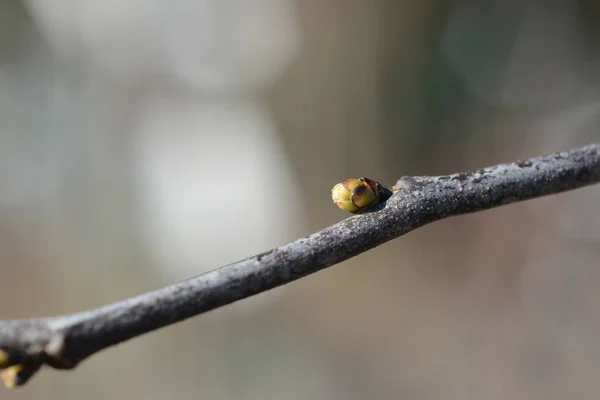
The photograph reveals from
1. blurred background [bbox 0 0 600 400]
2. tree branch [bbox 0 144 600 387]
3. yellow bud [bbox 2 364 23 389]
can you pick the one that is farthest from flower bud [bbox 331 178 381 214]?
blurred background [bbox 0 0 600 400]

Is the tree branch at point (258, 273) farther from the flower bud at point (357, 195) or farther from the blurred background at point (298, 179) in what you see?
the blurred background at point (298, 179)

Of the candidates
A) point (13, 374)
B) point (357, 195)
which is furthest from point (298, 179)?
point (13, 374)

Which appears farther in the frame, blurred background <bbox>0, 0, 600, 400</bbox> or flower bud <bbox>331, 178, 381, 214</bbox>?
blurred background <bbox>0, 0, 600, 400</bbox>

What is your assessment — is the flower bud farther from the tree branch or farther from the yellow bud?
the yellow bud

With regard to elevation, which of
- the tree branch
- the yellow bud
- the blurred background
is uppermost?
the tree branch

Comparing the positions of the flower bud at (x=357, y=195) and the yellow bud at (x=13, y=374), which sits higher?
the flower bud at (x=357, y=195)

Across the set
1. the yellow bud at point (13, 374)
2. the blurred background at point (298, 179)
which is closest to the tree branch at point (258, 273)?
the yellow bud at point (13, 374)
